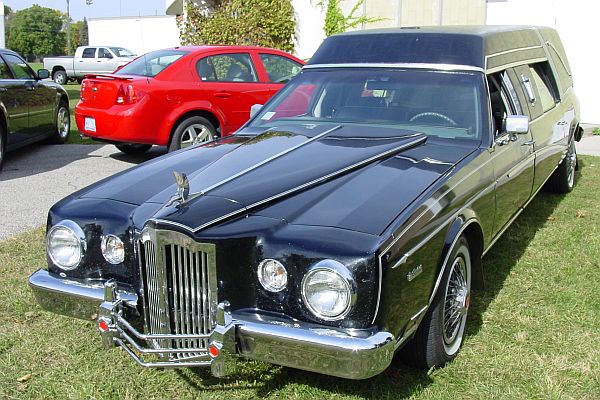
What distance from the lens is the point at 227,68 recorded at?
30.1ft

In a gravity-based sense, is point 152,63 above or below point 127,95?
above

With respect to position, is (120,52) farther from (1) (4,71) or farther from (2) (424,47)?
(2) (424,47)

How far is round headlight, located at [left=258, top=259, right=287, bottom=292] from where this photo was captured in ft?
9.52

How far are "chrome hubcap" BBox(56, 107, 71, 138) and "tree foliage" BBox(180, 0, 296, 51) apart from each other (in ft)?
21.8

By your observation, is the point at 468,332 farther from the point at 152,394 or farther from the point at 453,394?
the point at 152,394

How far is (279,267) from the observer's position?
9.53ft

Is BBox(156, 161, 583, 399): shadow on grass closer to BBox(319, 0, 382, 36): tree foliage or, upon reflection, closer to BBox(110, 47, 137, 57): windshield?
BBox(319, 0, 382, 36): tree foliage

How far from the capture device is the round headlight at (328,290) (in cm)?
276

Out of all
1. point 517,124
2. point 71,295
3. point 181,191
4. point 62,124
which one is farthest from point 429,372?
point 62,124

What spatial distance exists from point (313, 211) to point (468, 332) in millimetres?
1517

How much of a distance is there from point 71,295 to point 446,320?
1.95 metres

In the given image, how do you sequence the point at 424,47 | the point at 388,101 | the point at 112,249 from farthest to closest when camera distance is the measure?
the point at 424,47
the point at 388,101
the point at 112,249

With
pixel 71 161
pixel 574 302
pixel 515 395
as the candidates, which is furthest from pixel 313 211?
pixel 71 161

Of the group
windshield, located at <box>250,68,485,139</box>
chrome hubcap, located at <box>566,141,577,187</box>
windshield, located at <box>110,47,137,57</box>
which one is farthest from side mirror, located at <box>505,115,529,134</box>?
windshield, located at <box>110,47,137,57</box>
